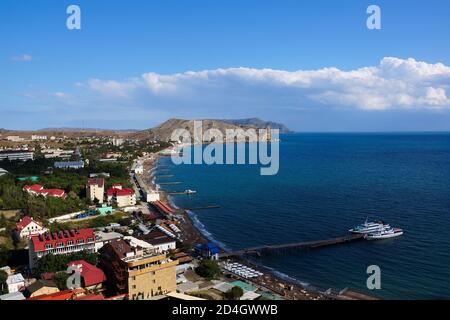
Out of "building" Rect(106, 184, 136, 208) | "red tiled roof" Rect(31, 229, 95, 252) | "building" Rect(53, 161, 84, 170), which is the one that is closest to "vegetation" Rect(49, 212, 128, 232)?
"building" Rect(106, 184, 136, 208)

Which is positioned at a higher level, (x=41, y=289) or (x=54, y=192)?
(x=54, y=192)

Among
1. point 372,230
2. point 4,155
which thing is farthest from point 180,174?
point 372,230

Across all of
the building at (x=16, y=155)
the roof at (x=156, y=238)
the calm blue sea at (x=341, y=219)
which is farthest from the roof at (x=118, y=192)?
the building at (x=16, y=155)

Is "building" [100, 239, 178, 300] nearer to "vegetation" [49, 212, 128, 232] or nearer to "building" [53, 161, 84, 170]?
"vegetation" [49, 212, 128, 232]

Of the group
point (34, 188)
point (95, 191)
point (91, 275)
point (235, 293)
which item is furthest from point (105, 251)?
point (34, 188)

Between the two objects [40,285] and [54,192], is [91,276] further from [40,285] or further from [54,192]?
[54,192]
